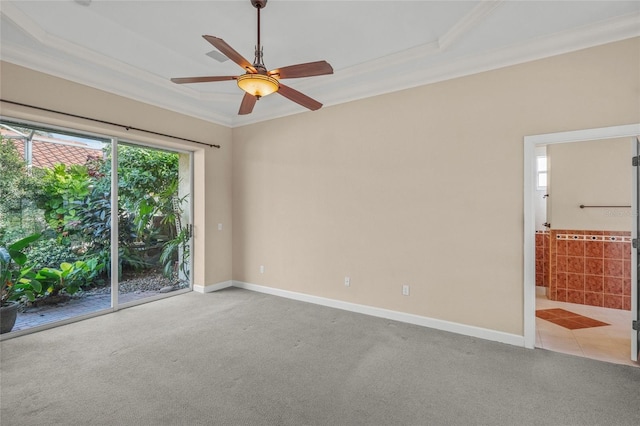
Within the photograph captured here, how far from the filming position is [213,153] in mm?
5145

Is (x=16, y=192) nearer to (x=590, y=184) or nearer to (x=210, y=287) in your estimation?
(x=210, y=287)

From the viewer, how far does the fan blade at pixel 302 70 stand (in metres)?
2.21

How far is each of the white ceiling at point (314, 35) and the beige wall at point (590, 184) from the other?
2253 millimetres

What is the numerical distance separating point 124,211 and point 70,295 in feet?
3.92

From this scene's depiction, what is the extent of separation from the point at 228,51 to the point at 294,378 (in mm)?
2510

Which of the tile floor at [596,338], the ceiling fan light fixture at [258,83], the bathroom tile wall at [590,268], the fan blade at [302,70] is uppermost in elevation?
the fan blade at [302,70]

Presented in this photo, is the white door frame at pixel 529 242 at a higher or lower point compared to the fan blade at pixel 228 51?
lower

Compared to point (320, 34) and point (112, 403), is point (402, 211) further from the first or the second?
A: point (112, 403)

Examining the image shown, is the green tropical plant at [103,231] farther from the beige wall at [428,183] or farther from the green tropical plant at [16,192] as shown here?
→ the beige wall at [428,183]

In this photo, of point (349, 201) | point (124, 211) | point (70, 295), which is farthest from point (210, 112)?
point (70, 295)

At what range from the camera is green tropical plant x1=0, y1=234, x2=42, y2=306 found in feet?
10.6

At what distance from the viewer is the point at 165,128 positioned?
4.46 meters

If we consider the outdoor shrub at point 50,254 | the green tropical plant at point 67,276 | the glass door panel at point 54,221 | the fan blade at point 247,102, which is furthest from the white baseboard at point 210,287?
the fan blade at point 247,102

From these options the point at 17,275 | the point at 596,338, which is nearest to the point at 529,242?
the point at 596,338
